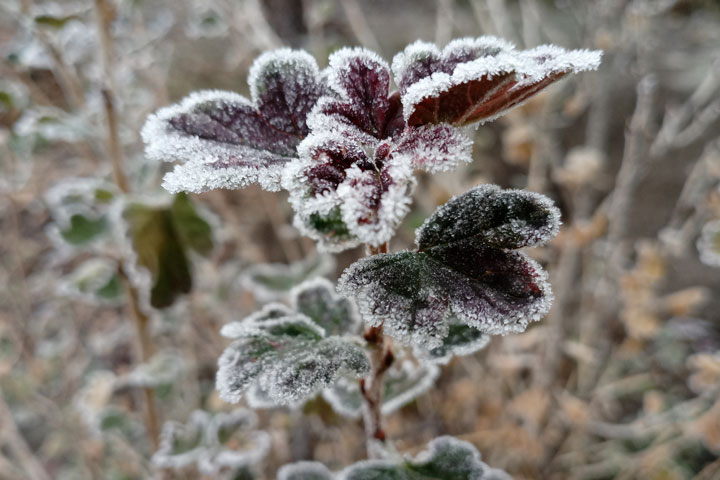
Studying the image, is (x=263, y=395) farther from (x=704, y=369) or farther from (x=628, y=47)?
(x=628, y=47)

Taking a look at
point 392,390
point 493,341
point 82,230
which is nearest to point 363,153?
point 392,390

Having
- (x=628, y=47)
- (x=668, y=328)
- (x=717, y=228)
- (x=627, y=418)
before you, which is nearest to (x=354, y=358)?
(x=717, y=228)

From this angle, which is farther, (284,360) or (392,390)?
(392,390)

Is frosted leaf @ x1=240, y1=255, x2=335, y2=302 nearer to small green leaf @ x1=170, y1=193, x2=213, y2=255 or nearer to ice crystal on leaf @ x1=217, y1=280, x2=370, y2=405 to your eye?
small green leaf @ x1=170, y1=193, x2=213, y2=255

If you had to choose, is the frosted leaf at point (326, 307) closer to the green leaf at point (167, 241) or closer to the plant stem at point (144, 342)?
the green leaf at point (167, 241)

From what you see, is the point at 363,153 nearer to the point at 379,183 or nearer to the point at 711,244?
the point at 379,183

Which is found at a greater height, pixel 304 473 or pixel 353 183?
pixel 353 183
